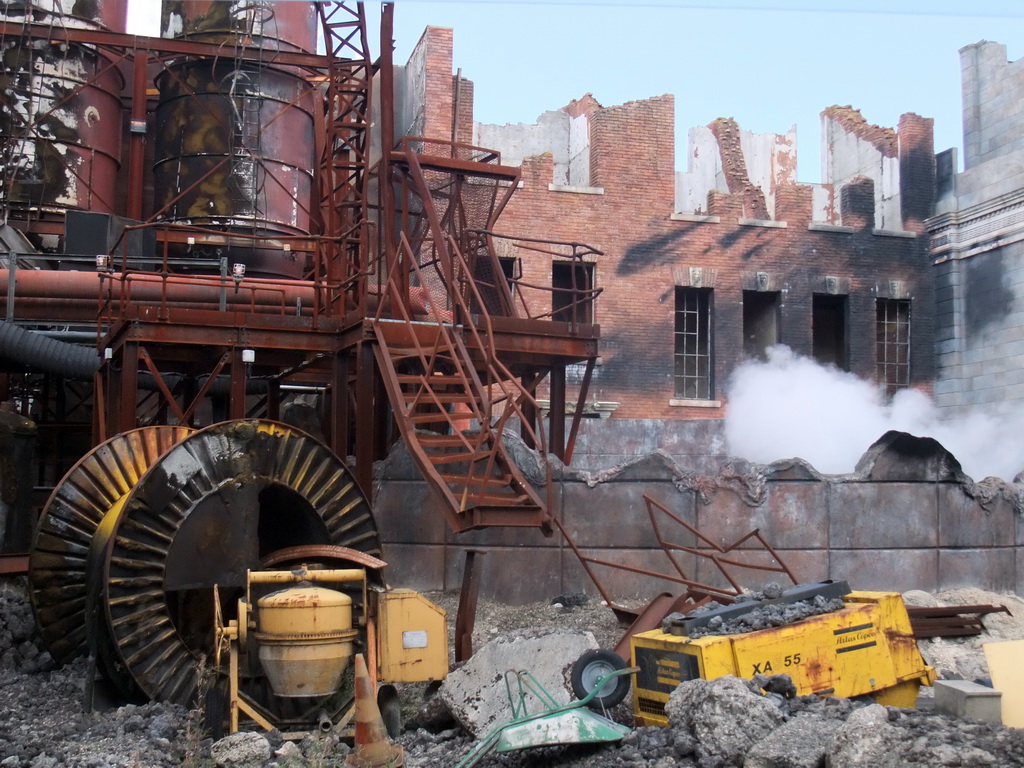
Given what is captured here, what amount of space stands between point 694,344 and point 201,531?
18.6 metres

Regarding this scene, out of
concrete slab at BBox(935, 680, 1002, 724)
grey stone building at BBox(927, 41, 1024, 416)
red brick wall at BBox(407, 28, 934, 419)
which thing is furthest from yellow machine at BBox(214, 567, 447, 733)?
grey stone building at BBox(927, 41, 1024, 416)

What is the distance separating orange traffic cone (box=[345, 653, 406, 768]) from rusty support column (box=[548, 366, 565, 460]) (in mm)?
9069

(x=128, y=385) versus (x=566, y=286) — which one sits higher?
(x=566, y=286)

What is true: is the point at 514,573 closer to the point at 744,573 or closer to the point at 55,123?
the point at 744,573

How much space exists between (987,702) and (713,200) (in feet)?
67.7

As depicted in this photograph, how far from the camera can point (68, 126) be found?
2091cm

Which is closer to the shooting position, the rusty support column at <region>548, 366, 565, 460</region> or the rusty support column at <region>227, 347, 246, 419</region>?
the rusty support column at <region>227, 347, 246, 419</region>

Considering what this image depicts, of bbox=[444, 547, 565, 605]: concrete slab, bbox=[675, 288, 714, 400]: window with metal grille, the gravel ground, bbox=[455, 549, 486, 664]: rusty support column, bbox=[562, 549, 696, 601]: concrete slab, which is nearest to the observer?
the gravel ground

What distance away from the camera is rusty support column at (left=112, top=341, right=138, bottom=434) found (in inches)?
524

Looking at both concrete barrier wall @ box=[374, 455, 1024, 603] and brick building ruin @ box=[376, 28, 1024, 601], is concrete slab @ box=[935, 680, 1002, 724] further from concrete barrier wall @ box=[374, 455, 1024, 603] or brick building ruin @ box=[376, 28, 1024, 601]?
brick building ruin @ box=[376, 28, 1024, 601]

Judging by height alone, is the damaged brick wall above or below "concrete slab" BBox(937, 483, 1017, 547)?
above

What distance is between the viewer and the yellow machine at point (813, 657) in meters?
8.54

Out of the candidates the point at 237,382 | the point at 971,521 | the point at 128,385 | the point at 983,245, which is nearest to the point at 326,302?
the point at 237,382

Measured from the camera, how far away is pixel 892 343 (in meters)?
28.3
